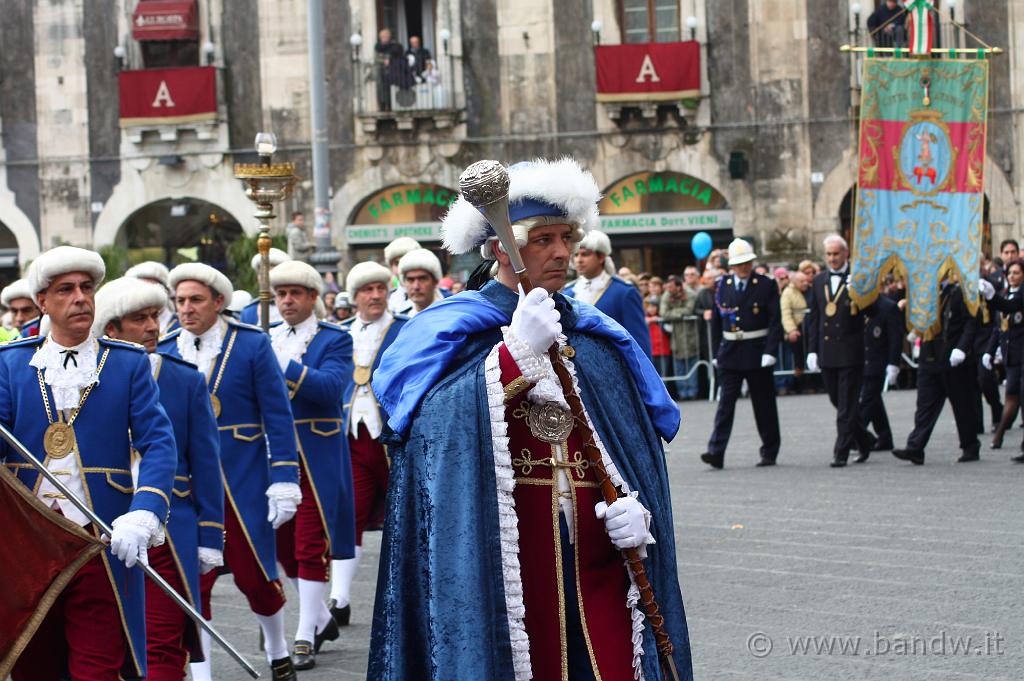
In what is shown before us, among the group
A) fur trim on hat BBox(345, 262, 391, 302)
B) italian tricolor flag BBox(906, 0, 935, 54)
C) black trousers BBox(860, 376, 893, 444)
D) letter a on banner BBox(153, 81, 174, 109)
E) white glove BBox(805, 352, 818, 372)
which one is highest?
letter a on banner BBox(153, 81, 174, 109)

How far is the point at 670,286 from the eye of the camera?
23.2 m

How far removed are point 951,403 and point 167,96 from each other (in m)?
19.8

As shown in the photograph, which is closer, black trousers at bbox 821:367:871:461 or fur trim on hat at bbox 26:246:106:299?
fur trim on hat at bbox 26:246:106:299

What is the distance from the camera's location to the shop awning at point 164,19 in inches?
1191

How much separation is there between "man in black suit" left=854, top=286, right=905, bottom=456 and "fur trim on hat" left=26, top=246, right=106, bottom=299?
10.3 m

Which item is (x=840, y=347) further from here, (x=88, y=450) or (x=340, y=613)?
(x=88, y=450)

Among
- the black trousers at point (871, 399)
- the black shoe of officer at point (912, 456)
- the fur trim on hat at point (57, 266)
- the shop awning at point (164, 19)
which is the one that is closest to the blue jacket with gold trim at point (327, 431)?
the fur trim on hat at point (57, 266)

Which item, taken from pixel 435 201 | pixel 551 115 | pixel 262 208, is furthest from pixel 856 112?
pixel 262 208

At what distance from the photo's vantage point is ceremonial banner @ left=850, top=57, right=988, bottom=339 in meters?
15.3

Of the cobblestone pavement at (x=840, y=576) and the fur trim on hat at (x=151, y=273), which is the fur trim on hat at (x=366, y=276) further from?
the cobblestone pavement at (x=840, y=576)

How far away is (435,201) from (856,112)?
25.7 feet

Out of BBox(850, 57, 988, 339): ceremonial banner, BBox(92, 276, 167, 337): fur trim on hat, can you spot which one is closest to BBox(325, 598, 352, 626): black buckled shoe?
BBox(92, 276, 167, 337): fur trim on hat

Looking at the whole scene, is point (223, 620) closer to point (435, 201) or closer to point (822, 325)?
point (822, 325)

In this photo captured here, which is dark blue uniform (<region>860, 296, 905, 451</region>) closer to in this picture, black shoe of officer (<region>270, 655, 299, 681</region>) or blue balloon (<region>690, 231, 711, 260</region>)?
black shoe of officer (<region>270, 655, 299, 681</region>)
